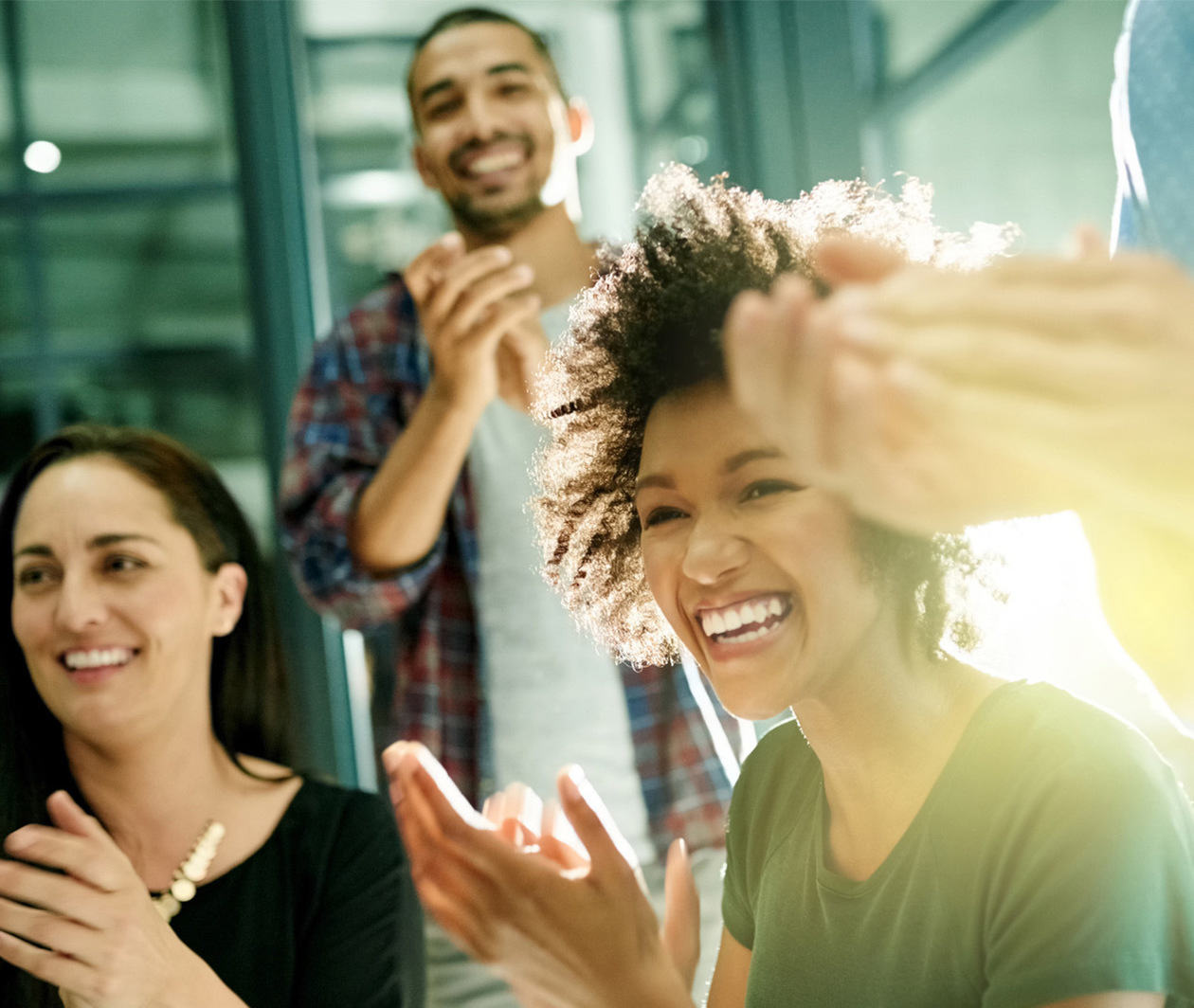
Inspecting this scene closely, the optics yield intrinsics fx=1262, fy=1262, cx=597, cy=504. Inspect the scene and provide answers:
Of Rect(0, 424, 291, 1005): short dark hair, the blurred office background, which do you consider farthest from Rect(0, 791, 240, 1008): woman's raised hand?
the blurred office background

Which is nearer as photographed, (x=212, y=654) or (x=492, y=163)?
(x=212, y=654)

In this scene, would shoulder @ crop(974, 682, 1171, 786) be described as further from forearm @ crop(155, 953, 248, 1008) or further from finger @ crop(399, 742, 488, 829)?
forearm @ crop(155, 953, 248, 1008)

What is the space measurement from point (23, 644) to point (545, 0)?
2.79ft

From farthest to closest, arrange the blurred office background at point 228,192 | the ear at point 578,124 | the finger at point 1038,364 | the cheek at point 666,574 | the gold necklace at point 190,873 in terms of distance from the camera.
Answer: the blurred office background at point 228,192 → the ear at point 578,124 → the gold necklace at point 190,873 → the cheek at point 666,574 → the finger at point 1038,364

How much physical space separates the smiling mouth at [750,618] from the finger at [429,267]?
32 centimetres

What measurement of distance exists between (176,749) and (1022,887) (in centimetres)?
40

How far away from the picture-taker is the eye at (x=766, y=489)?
1.30 feet

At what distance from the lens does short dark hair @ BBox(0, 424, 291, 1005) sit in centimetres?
57

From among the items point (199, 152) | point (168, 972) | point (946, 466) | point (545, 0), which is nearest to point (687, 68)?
point (545, 0)

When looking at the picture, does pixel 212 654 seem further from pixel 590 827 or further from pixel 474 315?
pixel 590 827

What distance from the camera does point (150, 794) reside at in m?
0.58

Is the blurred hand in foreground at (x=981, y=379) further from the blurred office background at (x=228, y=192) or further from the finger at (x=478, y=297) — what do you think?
the blurred office background at (x=228, y=192)

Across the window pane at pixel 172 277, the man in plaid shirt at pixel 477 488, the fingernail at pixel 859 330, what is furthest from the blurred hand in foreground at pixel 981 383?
the window pane at pixel 172 277

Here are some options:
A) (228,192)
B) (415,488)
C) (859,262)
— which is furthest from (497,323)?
(228,192)
